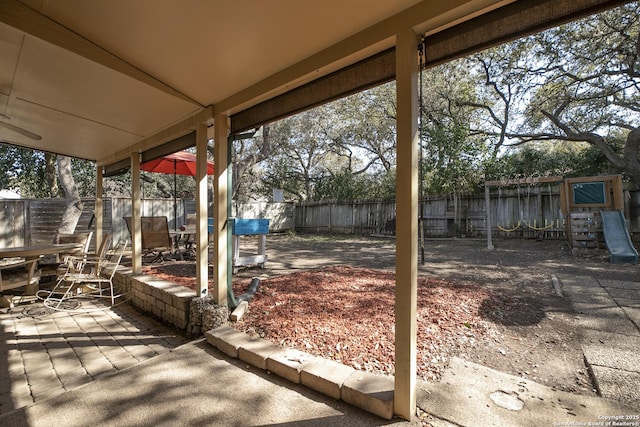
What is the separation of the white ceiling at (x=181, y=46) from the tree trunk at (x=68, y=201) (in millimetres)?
5046

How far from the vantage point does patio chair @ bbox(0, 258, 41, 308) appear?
3.66m

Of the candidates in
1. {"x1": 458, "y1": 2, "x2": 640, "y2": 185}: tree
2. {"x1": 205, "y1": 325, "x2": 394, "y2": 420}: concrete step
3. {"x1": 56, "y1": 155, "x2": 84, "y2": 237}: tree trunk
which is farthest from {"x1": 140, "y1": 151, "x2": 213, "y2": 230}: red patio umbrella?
{"x1": 458, "y1": 2, "x2": 640, "y2": 185}: tree

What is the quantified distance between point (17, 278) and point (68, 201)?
3944 mm

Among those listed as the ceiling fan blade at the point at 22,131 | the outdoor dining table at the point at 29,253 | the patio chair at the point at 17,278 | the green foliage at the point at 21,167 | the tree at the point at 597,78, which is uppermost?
the tree at the point at 597,78

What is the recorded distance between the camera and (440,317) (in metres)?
2.75

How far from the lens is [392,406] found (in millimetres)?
1551

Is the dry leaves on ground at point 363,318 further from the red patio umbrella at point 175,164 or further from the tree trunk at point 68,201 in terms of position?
the tree trunk at point 68,201

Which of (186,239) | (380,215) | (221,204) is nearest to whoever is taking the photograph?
(221,204)

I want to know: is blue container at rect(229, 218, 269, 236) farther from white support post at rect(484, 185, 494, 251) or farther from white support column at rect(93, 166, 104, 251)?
white support post at rect(484, 185, 494, 251)

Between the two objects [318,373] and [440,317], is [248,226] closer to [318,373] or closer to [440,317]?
[440,317]

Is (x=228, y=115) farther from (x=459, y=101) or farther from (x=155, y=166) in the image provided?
A: (x=459, y=101)

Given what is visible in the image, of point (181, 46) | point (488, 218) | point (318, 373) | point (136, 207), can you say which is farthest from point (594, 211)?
point (136, 207)

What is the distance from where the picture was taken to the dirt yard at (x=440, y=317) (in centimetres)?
208

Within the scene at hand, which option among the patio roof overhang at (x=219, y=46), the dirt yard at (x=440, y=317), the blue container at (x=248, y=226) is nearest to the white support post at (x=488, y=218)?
the dirt yard at (x=440, y=317)
